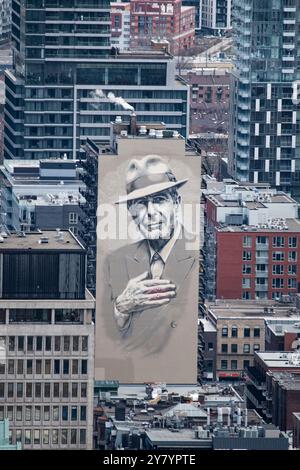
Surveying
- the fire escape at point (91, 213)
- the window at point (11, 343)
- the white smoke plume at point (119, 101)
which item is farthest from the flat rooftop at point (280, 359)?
the white smoke plume at point (119, 101)

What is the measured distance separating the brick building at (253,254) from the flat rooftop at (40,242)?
50.7 meters

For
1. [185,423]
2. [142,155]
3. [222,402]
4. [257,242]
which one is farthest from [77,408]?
[257,242]

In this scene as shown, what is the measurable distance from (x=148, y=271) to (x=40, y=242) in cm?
2452

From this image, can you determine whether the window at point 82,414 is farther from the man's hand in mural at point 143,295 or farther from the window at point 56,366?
the man's hand in mural at point 143,295

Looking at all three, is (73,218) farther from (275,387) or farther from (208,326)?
(275,387)

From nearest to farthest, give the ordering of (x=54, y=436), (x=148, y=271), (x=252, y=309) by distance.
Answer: (x=54, y=436), (x=148, y=271), (x=252, y=309)

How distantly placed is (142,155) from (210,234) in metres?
34.3

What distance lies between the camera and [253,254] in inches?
5290

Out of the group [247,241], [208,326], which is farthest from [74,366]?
[247,241]

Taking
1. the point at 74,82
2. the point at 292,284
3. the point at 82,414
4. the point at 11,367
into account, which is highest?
the point at 74,82

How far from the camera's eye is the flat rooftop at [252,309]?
120 meters

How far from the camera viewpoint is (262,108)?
161 meters

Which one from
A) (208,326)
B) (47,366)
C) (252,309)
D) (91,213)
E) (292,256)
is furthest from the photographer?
(292,256)
